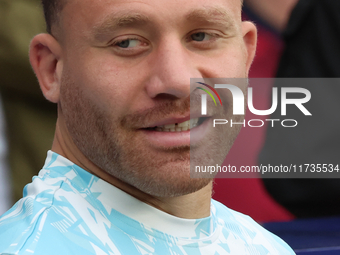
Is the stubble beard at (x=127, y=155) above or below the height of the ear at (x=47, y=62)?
below

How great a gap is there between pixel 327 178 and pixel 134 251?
235 centimetres

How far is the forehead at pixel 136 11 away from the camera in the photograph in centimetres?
107

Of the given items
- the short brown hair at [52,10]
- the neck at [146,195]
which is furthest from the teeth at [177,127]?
the short brown hair at [52,10]

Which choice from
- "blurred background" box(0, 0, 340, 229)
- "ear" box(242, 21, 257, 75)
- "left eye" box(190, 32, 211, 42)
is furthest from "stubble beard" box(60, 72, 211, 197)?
"blurred background" box(0, 0, 340, 229)

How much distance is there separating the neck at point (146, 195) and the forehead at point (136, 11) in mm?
375

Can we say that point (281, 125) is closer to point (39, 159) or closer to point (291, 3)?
point (291, 3)

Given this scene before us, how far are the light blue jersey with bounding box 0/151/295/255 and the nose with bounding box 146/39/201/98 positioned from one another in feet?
1.10

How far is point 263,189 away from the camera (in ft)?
9.78

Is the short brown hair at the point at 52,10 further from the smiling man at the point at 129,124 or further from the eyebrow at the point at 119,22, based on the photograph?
the eyebrow at the point at 119,22

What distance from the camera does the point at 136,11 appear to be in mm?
1068

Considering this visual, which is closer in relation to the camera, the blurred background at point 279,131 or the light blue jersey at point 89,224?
the light blue jersey at point 89,224

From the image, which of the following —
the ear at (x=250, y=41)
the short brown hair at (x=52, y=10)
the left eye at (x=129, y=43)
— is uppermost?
the ear at (x=250, y=41)

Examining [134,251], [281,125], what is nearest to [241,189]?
[281,125]

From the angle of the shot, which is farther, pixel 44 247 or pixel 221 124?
pixel 221 124
